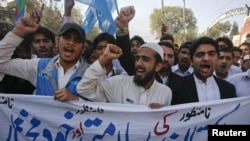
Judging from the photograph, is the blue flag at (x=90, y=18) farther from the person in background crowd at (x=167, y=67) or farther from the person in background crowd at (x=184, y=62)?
the person in background crowd at (x=184, y=62)

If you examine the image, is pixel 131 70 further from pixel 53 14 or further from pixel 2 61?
pixel 53 14

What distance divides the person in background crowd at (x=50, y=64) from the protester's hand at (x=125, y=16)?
516 millimetres

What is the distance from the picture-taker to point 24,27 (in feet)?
10.1

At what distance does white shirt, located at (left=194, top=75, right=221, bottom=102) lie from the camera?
132 inches

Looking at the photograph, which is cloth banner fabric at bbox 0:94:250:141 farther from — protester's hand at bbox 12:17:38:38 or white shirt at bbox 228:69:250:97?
white shirt at bbox 228:69:250:97

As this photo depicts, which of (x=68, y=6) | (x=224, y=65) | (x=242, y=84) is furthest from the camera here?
(x=224, y=65)

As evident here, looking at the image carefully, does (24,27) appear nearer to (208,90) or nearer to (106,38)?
(106,38)

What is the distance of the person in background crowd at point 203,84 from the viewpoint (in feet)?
10.9

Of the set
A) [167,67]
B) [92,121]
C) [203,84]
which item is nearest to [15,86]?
[92,121]

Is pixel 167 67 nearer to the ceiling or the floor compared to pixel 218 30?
nearer to the floor

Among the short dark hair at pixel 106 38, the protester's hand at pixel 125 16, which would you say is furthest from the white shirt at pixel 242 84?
the short dark hair at pixel 106 38

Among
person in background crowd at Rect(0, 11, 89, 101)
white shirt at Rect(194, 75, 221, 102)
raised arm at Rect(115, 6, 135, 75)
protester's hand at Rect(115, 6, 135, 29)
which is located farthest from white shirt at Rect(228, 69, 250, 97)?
person in background crowd at Rect(0, 11, 89, 101)

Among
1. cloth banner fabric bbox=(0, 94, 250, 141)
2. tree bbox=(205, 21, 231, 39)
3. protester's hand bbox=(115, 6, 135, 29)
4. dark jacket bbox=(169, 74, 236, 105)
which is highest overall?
tree bbox=(205, 21, 231, 39)

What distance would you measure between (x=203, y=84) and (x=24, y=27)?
5.84ft
